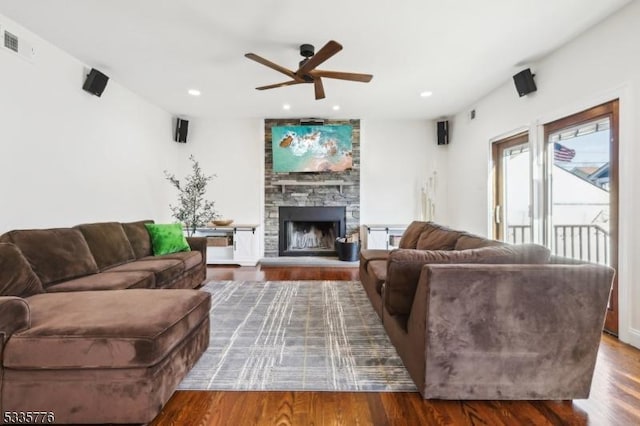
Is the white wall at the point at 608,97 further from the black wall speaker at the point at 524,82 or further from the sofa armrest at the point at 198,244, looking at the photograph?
the sofa armrest at the point at 198,244

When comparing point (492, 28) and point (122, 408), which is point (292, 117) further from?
point (122, 408)

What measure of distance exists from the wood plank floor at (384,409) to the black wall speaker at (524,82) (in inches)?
116

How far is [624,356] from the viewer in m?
2.16

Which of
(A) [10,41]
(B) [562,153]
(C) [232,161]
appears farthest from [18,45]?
(B) [562,153]

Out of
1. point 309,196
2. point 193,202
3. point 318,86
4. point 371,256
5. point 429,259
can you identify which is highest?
point 318,86

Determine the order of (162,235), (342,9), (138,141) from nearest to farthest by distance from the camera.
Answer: (342,9) < (162,235) < (138,141)

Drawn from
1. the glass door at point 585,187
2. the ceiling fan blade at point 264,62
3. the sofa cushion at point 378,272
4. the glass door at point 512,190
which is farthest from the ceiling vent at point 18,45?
the glass door at point 512,190

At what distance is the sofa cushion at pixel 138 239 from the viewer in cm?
360

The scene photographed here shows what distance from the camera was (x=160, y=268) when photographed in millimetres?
3004

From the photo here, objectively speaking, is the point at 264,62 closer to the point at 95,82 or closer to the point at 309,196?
the point at 95,82

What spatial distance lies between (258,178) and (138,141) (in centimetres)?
203

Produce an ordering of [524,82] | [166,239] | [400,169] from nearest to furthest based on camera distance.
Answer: [524,82]
[166,239]
[400,169]

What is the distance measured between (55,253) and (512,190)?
514 cm

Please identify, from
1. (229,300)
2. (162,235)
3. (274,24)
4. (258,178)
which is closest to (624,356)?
(229,300)
